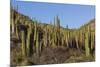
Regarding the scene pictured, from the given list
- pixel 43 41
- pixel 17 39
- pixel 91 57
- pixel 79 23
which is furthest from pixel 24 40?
pixel 91 57

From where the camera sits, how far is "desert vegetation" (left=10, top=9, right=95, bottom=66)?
1976mm

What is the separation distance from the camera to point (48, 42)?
6.87 ft

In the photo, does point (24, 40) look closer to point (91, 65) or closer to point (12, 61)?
point (12, 61)

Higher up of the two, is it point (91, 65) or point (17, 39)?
point (17, 39)

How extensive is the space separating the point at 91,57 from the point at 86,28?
0.33m

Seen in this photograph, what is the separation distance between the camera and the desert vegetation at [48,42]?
198 centimetres

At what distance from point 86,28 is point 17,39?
796 millimetres

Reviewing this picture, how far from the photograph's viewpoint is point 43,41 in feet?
6.80

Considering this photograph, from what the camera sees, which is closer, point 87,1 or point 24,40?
point 24,40
